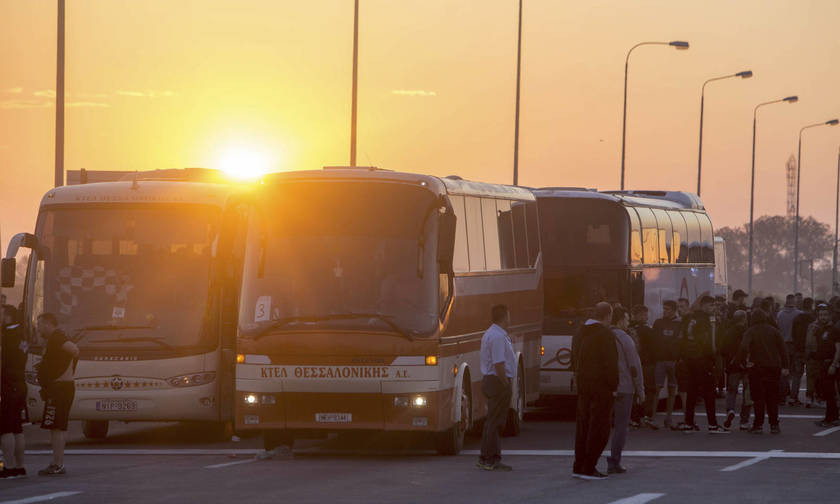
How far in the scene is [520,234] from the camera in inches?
965

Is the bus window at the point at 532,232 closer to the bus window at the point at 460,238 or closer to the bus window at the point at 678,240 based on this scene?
the bus window at the point at 460,238

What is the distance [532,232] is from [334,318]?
7.26m

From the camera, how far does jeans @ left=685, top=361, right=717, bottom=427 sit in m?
24.2

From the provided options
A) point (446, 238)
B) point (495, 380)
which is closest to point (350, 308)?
point (446, 238)

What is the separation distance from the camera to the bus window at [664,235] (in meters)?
30.9

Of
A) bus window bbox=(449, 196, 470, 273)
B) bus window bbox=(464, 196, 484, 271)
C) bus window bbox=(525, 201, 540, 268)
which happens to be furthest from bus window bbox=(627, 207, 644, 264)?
bus window bbox=(449, 196, 470, 273)

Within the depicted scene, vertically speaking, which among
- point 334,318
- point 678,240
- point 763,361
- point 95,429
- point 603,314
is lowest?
point 95,429

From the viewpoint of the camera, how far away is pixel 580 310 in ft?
89.5

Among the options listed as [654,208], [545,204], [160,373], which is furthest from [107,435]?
[654,208]

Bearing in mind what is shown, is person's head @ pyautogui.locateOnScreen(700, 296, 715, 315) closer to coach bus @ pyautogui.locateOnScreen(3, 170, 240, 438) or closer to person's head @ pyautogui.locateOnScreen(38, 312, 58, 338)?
coach bus @ pyautogui.locateOnScreen(3, 170, 240, 438)

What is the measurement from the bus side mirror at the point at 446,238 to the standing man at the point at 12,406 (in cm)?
490

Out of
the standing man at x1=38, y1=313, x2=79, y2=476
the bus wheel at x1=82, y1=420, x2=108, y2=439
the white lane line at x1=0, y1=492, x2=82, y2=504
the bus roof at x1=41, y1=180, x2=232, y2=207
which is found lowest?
the bus wheel at x1=82, y1=420, x2=108, y2=439

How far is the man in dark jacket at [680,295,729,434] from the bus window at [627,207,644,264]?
3539 mm

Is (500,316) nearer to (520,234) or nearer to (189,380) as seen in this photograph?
(189,380)
